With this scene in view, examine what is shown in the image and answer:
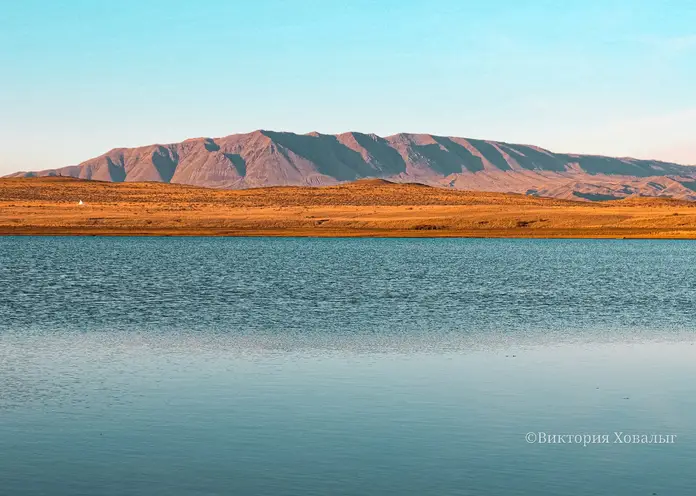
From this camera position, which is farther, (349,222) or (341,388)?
(349,222)

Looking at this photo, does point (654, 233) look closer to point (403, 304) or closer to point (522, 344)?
point (403, 304)

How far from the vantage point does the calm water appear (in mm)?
17266

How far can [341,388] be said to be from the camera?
25234 millimetres

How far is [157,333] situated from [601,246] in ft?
320

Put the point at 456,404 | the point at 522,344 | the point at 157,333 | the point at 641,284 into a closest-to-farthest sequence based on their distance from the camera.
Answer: the point at 456,404
the point at 522,344
the point at 157,333
the point at 641,284

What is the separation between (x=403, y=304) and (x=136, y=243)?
82701mm

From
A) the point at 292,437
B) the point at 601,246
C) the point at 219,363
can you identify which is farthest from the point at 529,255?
the point at 292,437

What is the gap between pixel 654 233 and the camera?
461ft

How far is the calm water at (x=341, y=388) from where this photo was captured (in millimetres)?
17266

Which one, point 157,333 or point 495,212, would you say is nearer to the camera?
point 157,333

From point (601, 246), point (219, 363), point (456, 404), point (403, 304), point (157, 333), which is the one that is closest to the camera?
point (456, 404)

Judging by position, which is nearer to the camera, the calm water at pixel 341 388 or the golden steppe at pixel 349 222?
the calm water at pixel 341 388

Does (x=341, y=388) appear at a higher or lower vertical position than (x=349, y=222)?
higher

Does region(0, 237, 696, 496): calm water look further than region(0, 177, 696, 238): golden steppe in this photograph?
No
